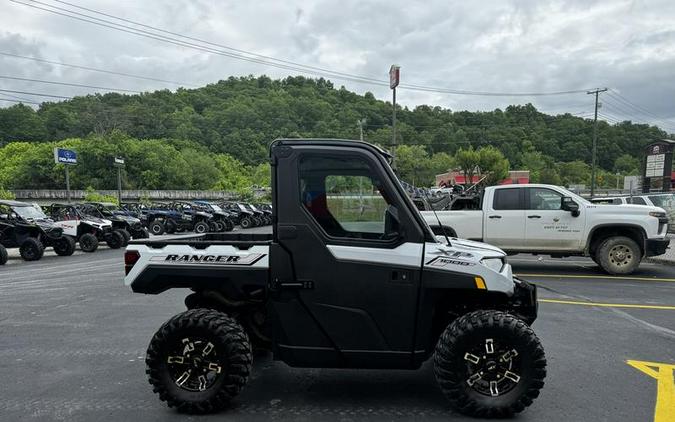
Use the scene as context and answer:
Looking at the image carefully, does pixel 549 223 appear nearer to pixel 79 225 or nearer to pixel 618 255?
pixel 618 255

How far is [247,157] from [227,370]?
273 ft

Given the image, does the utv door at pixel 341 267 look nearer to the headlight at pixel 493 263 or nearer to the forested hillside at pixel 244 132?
the headlight at pixel 493 263

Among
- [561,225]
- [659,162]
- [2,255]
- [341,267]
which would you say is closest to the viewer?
[341,267]

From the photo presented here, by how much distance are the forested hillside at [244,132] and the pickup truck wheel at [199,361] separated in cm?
6010

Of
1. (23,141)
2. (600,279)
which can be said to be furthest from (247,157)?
(600,279)

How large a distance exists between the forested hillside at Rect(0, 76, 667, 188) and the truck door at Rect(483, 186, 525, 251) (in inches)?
2100

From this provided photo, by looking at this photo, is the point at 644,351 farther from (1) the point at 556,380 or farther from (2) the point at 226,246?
(2) the point at 226,246

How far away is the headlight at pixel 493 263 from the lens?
12.0 feet

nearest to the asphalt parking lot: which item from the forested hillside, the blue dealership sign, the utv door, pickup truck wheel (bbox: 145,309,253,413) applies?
pickup truck wheel (bbox: 145,309,253,413)

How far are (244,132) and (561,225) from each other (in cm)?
6759

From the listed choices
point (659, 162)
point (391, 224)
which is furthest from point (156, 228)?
point (659, 162)

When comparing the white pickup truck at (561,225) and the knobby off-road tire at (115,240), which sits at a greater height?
the white pickup truck at (561,225)

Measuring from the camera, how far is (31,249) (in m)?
14.3

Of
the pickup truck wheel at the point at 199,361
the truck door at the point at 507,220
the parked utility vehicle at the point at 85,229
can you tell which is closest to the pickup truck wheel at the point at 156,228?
the parked utility vehicle at the point at 85,229
